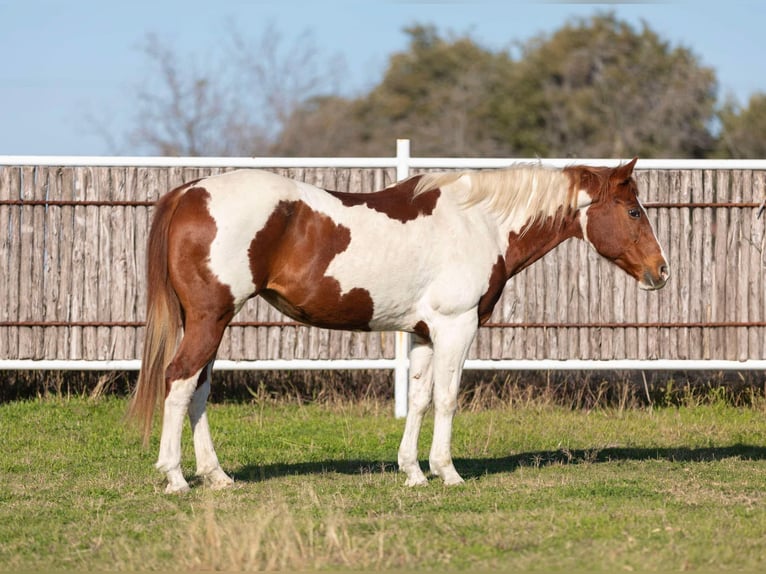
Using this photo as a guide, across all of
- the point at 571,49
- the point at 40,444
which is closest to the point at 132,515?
the point at 40,444

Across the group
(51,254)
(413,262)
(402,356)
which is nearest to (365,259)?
(413,262)

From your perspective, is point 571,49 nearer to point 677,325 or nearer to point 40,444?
point 677,325

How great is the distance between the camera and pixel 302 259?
20.7 ft

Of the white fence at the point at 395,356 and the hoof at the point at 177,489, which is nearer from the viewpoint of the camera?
the hoof at the point at 177,489

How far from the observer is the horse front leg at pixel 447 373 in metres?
6.52

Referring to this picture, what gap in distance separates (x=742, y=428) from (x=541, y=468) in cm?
279

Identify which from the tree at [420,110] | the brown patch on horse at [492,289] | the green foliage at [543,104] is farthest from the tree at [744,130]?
the brown patch on horse at [492,289]

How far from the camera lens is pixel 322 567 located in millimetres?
4504

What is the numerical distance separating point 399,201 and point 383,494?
72.6 inches

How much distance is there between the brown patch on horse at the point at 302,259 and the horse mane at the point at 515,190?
0.74m

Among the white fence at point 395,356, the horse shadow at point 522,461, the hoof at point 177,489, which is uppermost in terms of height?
the white fence at point 395,356

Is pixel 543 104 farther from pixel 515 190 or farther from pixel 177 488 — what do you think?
pixel 177 488

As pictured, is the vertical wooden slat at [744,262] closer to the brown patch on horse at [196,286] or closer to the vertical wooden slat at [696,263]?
the vertical wooden slat at [696,263]

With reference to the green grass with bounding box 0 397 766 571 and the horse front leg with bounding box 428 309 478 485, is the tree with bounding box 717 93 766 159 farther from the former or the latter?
the horse front leg with bounding box 428 309 478 485
